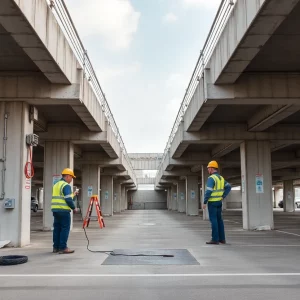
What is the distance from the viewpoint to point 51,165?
19.0 m

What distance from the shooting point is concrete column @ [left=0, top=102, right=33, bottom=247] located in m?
11.8

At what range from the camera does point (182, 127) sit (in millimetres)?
20281

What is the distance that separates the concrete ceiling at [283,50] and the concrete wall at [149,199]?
2622 inches

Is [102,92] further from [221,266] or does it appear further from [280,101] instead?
[221,266]

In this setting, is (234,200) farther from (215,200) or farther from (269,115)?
(215,200)

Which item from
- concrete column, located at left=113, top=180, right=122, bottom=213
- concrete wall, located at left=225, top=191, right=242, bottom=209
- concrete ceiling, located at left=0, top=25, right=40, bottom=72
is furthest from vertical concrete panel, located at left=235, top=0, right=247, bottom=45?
concrete wall, located at left=225, top=191, right=242, bottom=209

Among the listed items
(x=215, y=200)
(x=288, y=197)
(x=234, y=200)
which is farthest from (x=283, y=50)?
(x=234, y=200)

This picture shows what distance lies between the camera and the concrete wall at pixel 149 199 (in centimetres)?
7788

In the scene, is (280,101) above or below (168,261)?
above

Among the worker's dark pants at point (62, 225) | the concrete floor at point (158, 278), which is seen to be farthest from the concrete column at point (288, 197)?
the worker's dark pants at point (62, 225)

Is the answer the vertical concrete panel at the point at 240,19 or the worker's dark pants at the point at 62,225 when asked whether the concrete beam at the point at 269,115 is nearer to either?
the vertical concrete panel at the point at 240,19

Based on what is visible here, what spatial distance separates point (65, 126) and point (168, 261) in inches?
450

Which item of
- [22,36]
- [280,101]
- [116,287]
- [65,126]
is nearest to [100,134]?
[65,126]

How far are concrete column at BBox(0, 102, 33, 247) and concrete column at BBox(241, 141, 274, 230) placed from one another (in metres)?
9.77
